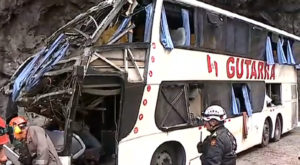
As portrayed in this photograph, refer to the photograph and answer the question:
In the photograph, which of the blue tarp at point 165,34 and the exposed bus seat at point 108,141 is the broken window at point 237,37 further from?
the exposed bus seat at point 108,141

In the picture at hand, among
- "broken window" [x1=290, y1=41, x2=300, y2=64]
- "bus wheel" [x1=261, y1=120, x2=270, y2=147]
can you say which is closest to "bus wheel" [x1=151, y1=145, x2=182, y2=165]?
"bus wheel" [x1=261, y1=120, x2=270, y2=147]

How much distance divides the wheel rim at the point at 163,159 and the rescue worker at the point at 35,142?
237 cm

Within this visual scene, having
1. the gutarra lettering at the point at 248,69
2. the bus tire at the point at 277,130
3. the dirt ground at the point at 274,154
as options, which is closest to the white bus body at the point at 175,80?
A: the gutarra lettering at the point at 248,69

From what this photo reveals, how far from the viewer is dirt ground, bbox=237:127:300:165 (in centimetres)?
977

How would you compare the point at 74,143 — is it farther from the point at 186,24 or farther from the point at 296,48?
the point at 296,48

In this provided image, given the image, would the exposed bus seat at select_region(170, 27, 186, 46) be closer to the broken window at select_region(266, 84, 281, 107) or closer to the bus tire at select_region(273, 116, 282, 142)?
the broken window at select_region(266, 84, 281, 107)

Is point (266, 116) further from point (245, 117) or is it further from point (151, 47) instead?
point (151, 47)

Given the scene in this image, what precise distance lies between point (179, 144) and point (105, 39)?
95.7 inches

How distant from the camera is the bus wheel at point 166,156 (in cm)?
699

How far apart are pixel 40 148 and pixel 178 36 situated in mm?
3780

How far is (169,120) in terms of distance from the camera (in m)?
7.21

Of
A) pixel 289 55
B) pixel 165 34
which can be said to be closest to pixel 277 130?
pixel 289 55

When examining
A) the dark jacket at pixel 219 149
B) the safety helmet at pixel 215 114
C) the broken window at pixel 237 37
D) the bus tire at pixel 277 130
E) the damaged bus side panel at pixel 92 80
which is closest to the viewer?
the dark jacket at pixel 219 149

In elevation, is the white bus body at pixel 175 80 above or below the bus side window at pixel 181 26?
below
